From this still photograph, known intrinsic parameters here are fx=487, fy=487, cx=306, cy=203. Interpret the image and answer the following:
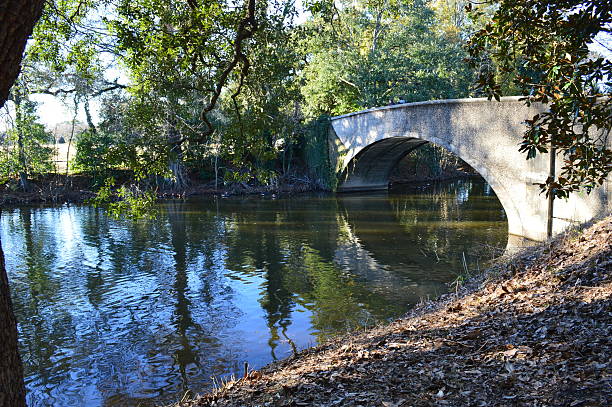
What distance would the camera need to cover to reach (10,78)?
2.26m

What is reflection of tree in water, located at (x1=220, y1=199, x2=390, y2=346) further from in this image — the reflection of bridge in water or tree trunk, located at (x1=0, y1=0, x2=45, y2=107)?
tree trunk, located at (x1=0, y1=0, x2=45, y2=107)

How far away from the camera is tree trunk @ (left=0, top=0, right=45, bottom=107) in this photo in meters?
2.11

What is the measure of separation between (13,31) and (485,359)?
139 inches

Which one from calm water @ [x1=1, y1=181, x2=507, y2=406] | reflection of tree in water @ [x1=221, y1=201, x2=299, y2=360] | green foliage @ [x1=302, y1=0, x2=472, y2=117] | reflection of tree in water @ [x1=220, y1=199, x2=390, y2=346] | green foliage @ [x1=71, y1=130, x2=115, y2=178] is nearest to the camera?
calm water @ [x1=1, y1=181, x2=507, y2=406]

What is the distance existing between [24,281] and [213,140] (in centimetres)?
1520

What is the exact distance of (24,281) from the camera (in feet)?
34.9

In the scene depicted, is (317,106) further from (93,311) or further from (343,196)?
(93,311)

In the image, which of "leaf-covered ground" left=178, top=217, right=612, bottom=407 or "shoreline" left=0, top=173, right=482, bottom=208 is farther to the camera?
"shoreline" left=0, top=173, right=482, bottom=208

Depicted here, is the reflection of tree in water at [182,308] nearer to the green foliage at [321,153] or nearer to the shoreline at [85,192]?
the shoreline at [85,192]

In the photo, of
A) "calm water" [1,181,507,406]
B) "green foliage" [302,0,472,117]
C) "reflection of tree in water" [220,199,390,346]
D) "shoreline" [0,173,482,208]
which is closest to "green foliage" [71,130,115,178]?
"shoreline" [0,173,482,208]

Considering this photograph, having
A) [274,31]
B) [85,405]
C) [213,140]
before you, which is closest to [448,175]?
[213,140]

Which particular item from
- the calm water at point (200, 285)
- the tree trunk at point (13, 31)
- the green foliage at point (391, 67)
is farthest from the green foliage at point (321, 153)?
the tree trunk at point (13, 31)

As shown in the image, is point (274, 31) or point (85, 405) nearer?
point (85, 405)

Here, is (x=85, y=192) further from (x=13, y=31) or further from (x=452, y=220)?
(x=13, y=31)
